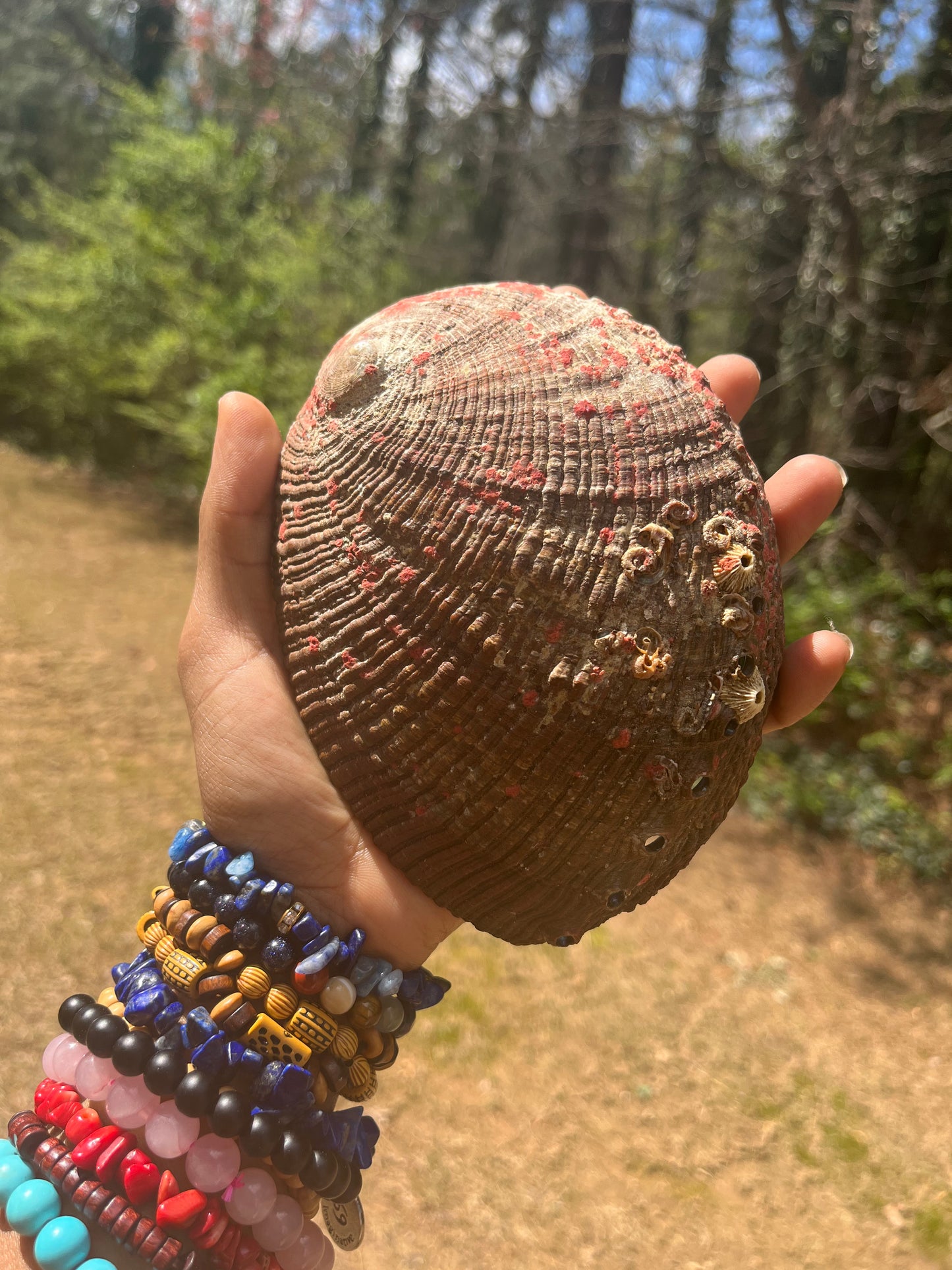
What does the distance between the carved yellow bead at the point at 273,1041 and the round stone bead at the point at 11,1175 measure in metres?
0.41

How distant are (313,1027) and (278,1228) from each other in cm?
32

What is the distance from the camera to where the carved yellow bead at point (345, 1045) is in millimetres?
1565

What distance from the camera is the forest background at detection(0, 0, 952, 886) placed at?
5.29 m

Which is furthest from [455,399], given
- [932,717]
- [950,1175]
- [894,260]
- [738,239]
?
[738,239]

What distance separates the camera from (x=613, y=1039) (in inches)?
134

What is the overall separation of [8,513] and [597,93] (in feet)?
18.5

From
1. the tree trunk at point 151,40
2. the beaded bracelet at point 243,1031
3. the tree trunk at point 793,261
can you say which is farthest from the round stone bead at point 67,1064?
the tree trunk at point 151,40

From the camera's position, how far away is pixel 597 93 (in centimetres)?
746

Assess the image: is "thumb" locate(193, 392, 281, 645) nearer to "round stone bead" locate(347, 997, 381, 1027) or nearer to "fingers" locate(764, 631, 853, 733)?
"round stone bead" locate(347, 997, 381, 1027)

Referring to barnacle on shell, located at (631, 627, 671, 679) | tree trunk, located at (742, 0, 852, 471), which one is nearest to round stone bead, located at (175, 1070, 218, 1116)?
barnacle on shell, located at (631, 627, 671, 679)

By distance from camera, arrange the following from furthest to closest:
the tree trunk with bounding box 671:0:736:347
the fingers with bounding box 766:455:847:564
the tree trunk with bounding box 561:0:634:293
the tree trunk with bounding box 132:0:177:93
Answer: the tree trunk with bounding box 132:0:177:93
the tree trunk with bounding box 561:0:634:293
the tree trunk with bounding box 671:0:736:347
the fingers with bounding box 766:455:847:564

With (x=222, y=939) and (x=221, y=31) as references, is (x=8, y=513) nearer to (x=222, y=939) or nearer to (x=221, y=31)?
(x=222, y=939)

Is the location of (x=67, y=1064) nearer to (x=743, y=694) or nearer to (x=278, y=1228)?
(x=278, y=1228)

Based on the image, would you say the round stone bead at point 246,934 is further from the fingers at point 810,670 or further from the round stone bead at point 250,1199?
the fingers at point 810,670
